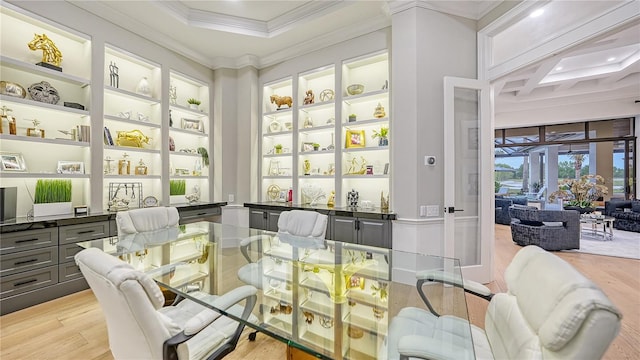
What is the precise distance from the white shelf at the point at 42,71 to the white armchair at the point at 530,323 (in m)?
4.10

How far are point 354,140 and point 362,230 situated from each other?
134 centimetres

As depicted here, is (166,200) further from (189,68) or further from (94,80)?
(189,68)

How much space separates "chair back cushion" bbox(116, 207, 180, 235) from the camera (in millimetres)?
2766

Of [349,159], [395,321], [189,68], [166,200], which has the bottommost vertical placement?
[395,321]

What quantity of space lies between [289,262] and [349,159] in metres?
2.41

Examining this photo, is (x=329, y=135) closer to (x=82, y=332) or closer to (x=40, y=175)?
(x=40, y=175)

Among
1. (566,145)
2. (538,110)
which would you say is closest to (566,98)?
(538,110)

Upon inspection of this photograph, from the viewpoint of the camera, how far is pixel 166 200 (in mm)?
4203

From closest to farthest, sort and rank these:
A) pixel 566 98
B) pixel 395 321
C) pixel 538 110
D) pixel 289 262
Result: pixel 395 321, pixel 289 262, pixel 566 98, pixel 538 110

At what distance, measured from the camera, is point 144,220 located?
296cm

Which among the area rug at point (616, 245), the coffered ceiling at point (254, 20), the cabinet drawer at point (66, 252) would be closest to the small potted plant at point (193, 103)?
the coffered ceiling at point (254, 20)

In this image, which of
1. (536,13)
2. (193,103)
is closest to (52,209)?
(193,103)

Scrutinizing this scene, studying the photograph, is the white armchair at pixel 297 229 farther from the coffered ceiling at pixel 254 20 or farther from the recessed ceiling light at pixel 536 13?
the recessed ceiling light at pixel 536 13

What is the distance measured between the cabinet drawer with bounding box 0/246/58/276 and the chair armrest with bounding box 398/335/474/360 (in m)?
3.49
